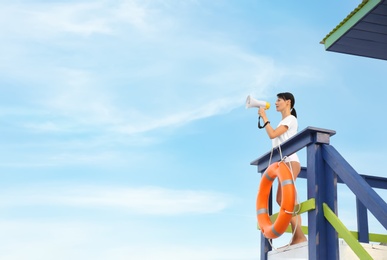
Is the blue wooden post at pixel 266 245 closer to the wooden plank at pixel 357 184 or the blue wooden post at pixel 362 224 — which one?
the blue wooden post at pixel 362 224

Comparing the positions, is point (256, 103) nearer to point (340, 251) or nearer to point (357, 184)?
point (357, 184)

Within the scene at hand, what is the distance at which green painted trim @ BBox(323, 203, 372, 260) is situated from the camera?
178 inches

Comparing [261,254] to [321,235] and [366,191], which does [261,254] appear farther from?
[366,191]

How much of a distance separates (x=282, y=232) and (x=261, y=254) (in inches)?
37.4

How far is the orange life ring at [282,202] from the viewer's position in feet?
17.1

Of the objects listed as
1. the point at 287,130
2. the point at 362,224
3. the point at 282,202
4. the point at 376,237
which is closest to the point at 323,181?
the point at 282,202

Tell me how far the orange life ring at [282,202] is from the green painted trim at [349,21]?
1.64 meters

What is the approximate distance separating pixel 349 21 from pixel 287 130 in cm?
135

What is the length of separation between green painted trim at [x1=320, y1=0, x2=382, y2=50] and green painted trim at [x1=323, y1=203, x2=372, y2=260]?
208 centimetres

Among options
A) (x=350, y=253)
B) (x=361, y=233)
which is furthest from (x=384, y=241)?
(x=350, y=253)

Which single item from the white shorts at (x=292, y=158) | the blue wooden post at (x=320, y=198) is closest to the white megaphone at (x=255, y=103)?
the white shorts at (x=292, y=158)

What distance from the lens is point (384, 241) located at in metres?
6.54

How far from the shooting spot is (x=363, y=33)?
20.3ft

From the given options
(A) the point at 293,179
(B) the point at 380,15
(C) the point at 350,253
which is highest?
(B) the point at 380,15
